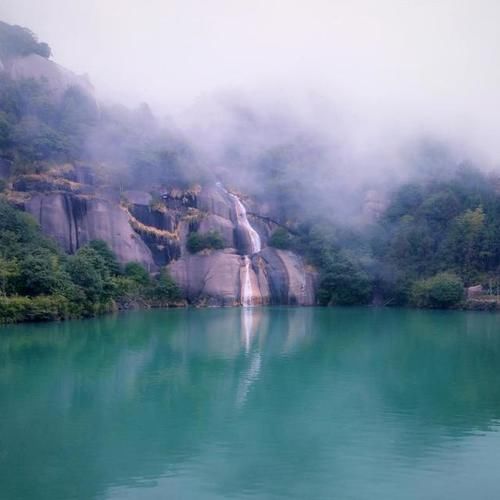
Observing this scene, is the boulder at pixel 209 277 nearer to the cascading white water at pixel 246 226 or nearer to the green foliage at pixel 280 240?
the cascading white water at pixel 246 226

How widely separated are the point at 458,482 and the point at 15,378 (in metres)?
10.6

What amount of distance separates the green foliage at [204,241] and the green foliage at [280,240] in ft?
16.1

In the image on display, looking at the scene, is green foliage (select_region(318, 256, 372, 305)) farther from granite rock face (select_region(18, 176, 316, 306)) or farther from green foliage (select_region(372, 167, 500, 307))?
green foliage (select_region(372, 167, 500, 307))

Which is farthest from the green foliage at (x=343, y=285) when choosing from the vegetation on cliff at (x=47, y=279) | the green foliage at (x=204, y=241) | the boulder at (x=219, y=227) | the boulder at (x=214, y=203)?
the vegetation on cliff at (x=47, y=279)

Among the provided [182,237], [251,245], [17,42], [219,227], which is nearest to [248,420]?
[182,237]

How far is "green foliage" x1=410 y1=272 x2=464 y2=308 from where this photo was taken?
141 feet

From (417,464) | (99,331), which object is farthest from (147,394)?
(99,331)

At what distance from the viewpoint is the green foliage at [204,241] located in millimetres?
45375

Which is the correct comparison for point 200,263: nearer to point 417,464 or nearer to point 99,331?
point 99,331

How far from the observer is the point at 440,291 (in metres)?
43.2

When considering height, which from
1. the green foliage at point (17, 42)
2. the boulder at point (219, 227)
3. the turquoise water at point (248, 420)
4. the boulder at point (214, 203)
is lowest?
the turquoise water at point (248, 420)

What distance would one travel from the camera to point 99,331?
25.3m

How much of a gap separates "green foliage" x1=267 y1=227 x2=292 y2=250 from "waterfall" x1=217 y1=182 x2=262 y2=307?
102cm

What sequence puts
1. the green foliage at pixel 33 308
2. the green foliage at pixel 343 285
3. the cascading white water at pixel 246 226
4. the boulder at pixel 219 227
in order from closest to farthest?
the green foliage at pixel 33 308, the green foliage at pixel 343 285, the boulder at pixel 219 227, the cascading white water at pixel 246 226
